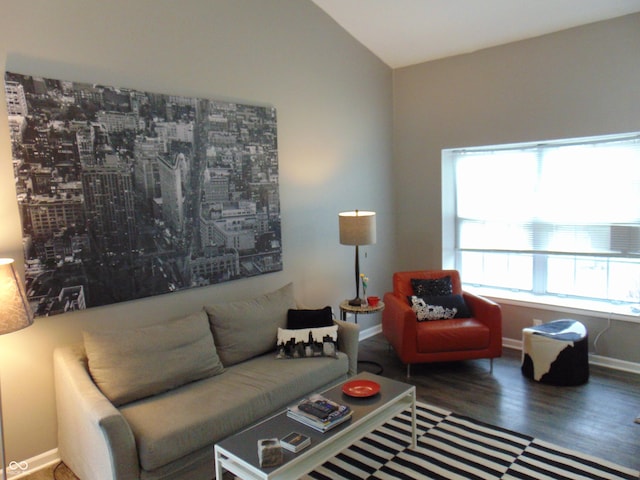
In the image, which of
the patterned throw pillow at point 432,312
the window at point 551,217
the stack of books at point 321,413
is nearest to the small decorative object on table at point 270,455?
the stack of books at point 321,413

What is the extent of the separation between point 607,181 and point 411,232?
193 centimetres

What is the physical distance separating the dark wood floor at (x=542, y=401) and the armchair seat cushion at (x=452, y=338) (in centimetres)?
27

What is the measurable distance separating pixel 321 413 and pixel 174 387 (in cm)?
99

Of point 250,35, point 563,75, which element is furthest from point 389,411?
point 563,75

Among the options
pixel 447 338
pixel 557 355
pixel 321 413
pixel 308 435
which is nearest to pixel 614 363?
pixel 557 355

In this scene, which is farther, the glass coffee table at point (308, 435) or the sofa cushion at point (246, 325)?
the sofa cushion at point (246, 325)

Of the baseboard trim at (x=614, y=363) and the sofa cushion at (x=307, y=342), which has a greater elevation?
the sofa cushion at (x=307, y=342)

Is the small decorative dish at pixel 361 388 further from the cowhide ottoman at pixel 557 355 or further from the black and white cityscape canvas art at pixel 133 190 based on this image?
the cowhide ottoman at pixel 557 355

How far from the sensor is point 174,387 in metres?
2.80

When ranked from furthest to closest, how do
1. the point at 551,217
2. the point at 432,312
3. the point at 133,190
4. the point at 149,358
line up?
the point at 551,217
the point at 432,312
the point at 133,190
the point at 149,358

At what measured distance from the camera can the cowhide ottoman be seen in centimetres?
359

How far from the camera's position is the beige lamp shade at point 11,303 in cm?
220

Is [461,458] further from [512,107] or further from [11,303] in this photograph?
[512,107]

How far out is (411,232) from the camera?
16.9 ft
